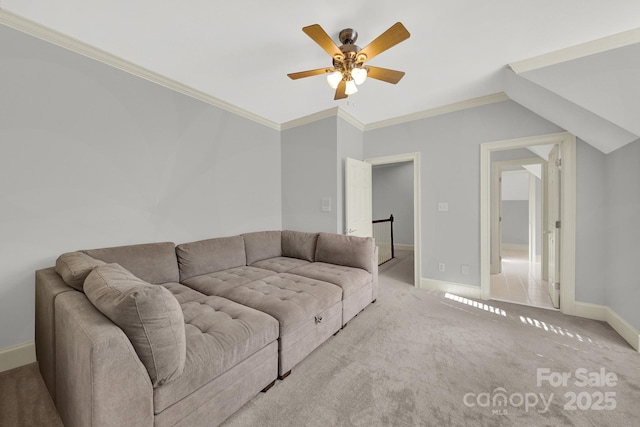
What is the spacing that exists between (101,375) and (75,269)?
0.86 m

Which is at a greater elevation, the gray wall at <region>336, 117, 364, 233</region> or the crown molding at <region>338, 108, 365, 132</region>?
the crown molding at <region>338, 108, 365, 132</region>

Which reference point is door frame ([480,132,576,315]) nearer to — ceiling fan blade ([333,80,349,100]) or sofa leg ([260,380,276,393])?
ceiling fan blade ([333,80,349,100])

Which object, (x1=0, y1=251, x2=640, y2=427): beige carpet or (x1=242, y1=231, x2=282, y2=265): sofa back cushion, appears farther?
(x1=242, y1=231, x2=282, y2=265): sofa back cushion

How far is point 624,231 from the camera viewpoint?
217 centimetres

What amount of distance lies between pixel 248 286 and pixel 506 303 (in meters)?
3.13

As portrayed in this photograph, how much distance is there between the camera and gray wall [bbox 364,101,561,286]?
9.84 feet

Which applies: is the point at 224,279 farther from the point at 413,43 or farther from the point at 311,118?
the point at 413,43

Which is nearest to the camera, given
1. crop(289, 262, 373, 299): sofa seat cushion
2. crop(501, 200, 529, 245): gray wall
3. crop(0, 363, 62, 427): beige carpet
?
crop(0, 363, 62, 427): beige carpet

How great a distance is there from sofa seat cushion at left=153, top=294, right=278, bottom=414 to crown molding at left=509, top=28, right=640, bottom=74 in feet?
10.2

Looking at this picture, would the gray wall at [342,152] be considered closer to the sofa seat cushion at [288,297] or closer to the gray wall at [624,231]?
the sofa seat cushion at [288,297]

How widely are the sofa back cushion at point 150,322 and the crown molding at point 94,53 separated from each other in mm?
2165

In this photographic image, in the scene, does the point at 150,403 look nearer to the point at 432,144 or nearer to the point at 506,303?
the point at 506,303

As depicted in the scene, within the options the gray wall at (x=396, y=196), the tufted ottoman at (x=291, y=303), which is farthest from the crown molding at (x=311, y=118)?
the gray wall at (x=396, y=196)

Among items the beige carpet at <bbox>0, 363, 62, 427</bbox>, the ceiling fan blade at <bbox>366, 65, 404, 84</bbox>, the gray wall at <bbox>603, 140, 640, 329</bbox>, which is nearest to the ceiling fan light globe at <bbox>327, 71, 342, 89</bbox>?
the ceiling fan blade at <bbox>366, 65, 404, 84</bbox>
